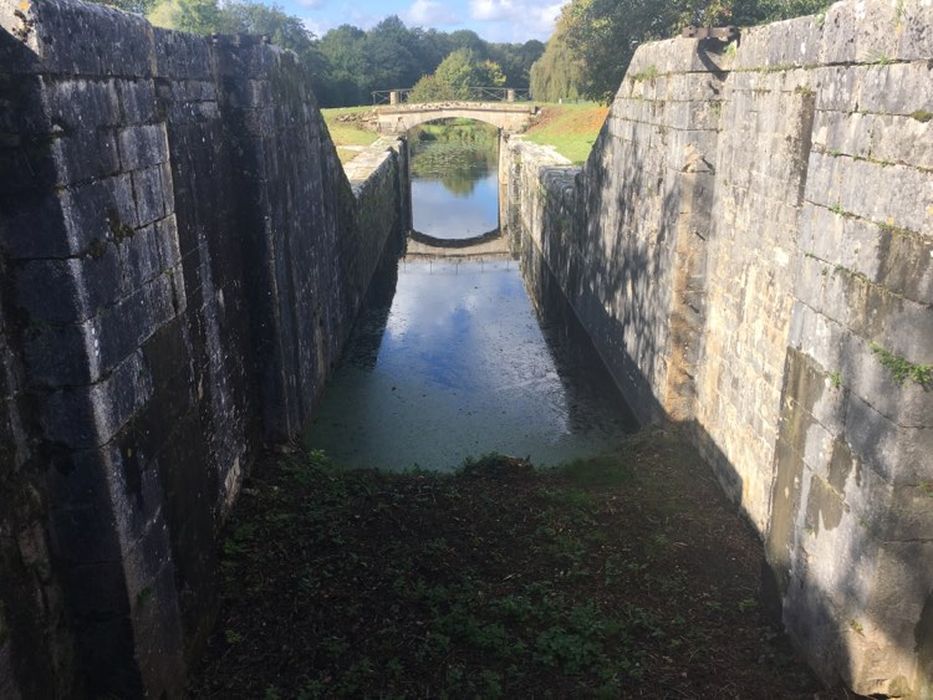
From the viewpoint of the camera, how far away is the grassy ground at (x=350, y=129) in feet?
110

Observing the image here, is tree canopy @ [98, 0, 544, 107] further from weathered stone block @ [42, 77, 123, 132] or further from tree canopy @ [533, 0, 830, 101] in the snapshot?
weathered stone block @ [42, 77, 123, 132]

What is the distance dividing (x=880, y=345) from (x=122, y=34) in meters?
3.58

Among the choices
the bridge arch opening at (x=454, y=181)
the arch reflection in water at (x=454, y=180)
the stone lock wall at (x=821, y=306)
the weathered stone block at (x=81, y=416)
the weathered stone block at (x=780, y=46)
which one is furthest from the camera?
the arch reflection in water at (x=454, y=180)

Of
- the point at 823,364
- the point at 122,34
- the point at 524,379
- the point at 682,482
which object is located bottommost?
the point at 524,379

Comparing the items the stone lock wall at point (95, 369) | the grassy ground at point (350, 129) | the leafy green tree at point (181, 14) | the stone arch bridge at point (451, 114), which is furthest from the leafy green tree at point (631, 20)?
the leafy green tree at point (181, 14)

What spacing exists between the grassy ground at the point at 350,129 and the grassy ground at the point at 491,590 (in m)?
24.2

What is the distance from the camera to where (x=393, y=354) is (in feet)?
42.2

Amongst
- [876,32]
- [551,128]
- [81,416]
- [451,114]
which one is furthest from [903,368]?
[451,114]

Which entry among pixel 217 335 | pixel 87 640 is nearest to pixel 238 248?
pixel 217 335

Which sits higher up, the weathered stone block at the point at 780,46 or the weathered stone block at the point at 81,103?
the weathered stone block at the point at 780,46

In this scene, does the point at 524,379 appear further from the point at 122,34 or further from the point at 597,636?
the point at 122,34

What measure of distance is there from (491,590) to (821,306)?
101 inches

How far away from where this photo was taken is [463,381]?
11516 millimetres

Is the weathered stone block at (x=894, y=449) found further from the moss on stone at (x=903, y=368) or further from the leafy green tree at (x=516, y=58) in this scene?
the leafy green tree at (x=516, y=58)
